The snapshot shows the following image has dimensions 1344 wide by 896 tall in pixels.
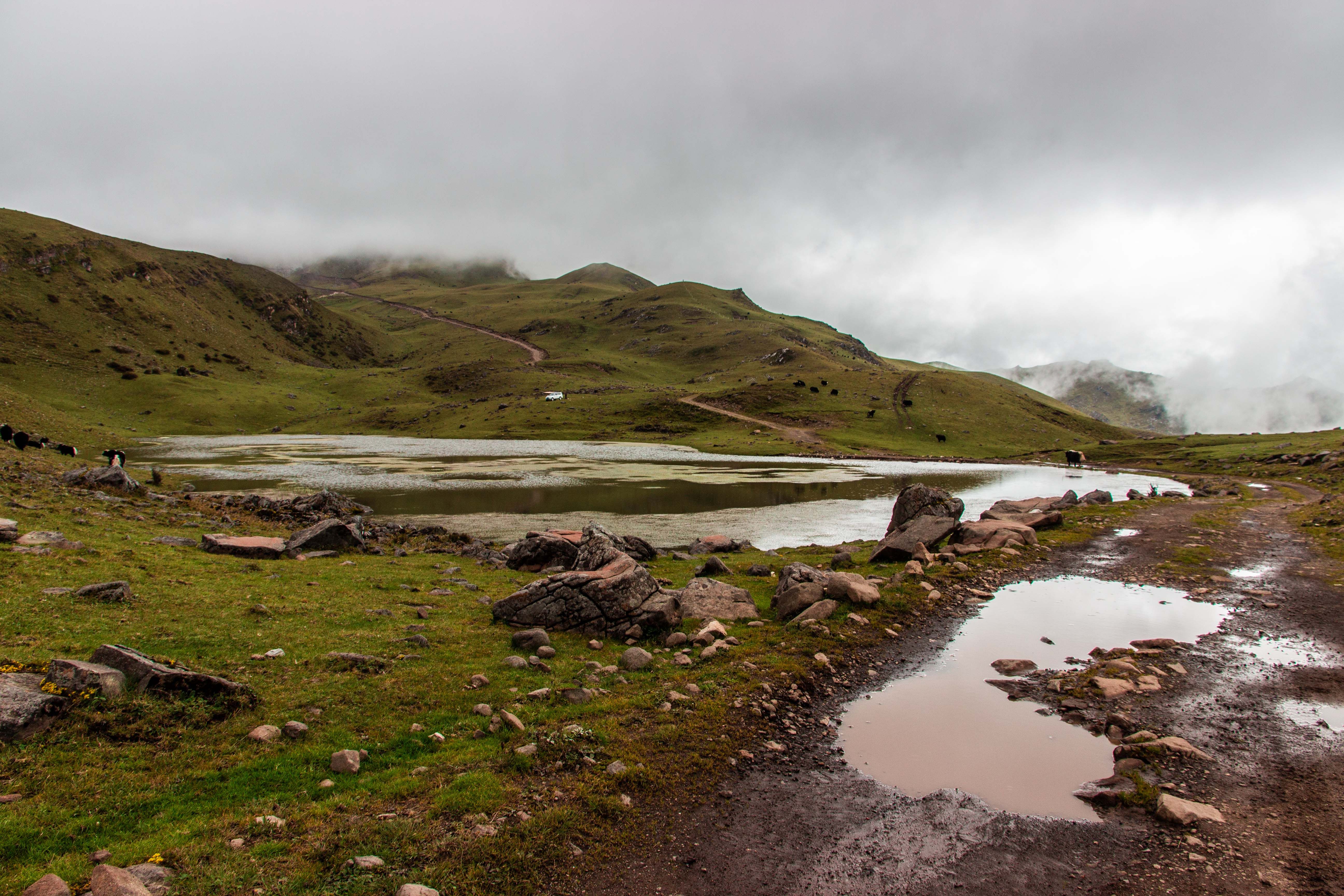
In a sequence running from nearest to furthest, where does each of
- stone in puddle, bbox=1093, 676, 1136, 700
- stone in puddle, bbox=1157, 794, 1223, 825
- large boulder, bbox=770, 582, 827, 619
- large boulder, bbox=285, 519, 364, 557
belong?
stone in puddle, bbox=1157, 794, 1223, 825 → stone in puddle, bbox=1093, 676, 1136, 700 → large boulder, bbox=770, 582, 827, 619 → large boulder, bbox=285, 519, 364, 557

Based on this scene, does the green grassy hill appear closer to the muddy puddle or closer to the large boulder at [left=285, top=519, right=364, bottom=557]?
the large boulder at [left=285, top=519, right=364, bottom=557]

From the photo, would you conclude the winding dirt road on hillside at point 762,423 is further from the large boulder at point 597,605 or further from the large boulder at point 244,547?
the large boulder at point 597,605

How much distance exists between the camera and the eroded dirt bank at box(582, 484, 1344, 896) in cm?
783

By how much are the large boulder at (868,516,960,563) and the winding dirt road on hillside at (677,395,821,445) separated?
86709 millimetres

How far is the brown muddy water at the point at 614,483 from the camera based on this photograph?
41.2m

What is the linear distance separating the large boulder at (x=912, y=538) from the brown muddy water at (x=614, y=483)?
7115mm

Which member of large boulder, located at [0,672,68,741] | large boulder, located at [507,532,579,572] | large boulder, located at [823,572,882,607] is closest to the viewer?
large boulder, located at [0,672,68,741]

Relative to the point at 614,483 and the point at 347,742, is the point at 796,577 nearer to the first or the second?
the point at 347,742

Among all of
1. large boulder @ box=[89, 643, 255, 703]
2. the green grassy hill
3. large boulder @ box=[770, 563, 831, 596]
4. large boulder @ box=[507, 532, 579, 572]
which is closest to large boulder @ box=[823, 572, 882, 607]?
large boulder @ box=[770, 563, 831, 596]

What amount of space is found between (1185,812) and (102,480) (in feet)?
150

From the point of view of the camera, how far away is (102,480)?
1249 inches

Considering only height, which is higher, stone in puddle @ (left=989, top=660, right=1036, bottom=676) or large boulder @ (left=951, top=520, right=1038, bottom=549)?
large boulder @ (left=951, top=520, right=1038, bottom=549)

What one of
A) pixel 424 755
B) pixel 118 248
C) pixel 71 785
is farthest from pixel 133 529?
pixel 118 248

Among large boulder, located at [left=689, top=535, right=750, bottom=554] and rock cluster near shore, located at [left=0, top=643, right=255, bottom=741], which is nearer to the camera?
rock cluster near shore, located at [left=0, top=643, right=255, bottom=741]
